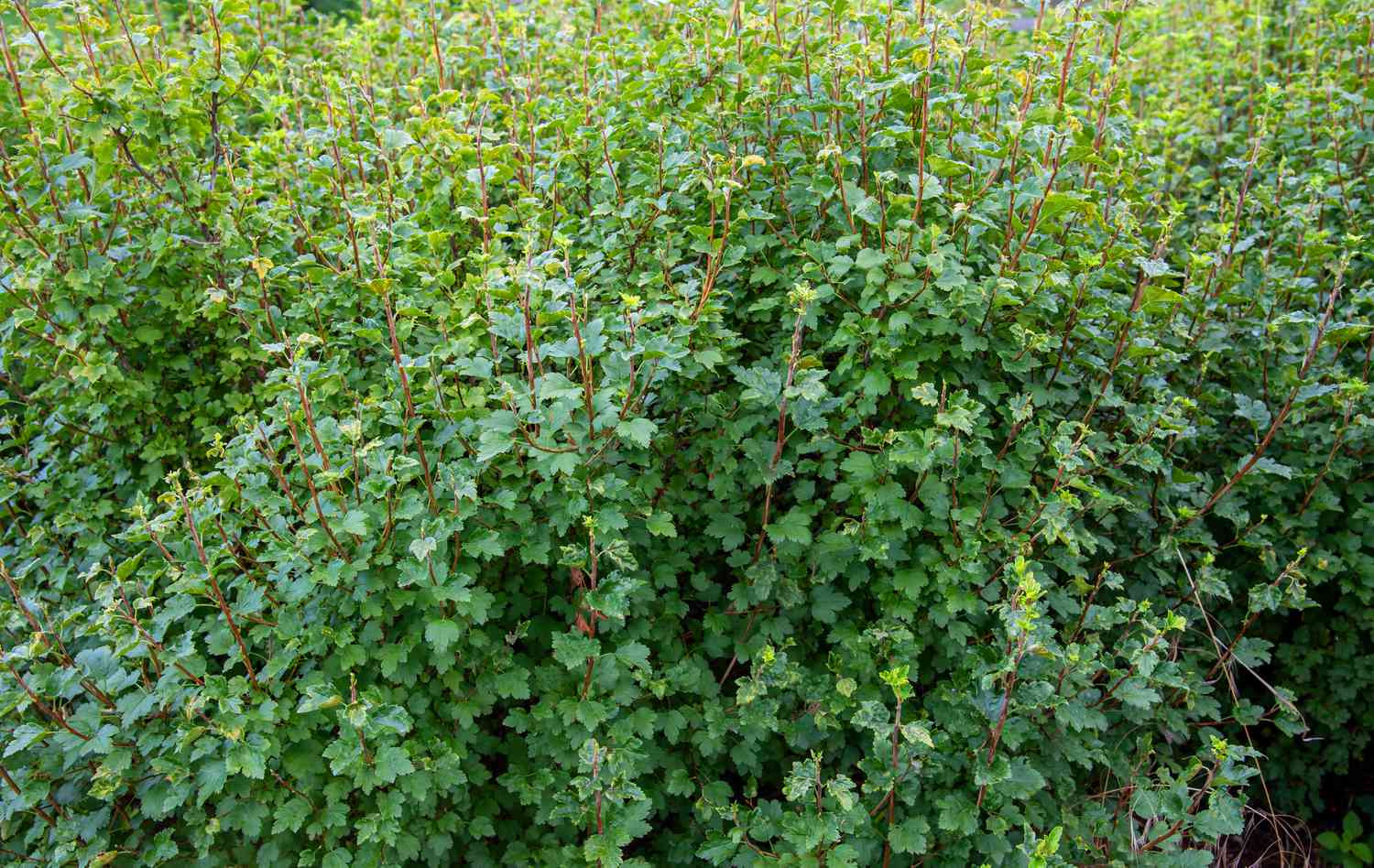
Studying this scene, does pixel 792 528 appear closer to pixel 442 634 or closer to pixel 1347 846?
pixel 442 634

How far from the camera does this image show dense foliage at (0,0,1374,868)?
213 centimetres

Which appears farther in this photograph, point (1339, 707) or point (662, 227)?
point (1339, 707)

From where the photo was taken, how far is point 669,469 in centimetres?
255

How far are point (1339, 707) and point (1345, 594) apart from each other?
40 cm

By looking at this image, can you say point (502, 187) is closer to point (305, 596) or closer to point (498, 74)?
point (498, 74)

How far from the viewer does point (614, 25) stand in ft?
14.4

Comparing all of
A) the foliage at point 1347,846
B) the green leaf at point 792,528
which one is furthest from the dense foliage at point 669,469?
the foliage at point 1347,846

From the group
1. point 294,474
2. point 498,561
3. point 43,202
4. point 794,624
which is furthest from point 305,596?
point 43,202

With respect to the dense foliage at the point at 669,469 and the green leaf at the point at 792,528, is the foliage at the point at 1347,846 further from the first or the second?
the green leaf at the point at 792,528

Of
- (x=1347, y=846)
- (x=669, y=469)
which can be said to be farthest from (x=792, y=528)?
(x=1347, y=846)

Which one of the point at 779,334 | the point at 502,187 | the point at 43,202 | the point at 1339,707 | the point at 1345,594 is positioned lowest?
the point at 1339,707

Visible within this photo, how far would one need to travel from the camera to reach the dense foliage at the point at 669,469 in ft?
7.00

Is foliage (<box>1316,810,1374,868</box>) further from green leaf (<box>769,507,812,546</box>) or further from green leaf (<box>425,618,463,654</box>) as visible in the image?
green leaf (<box>425,618,463,654</box>)

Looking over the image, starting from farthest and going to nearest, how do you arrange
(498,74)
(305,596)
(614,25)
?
1. (614,25)
2. (498,74)
3. (305,596)
